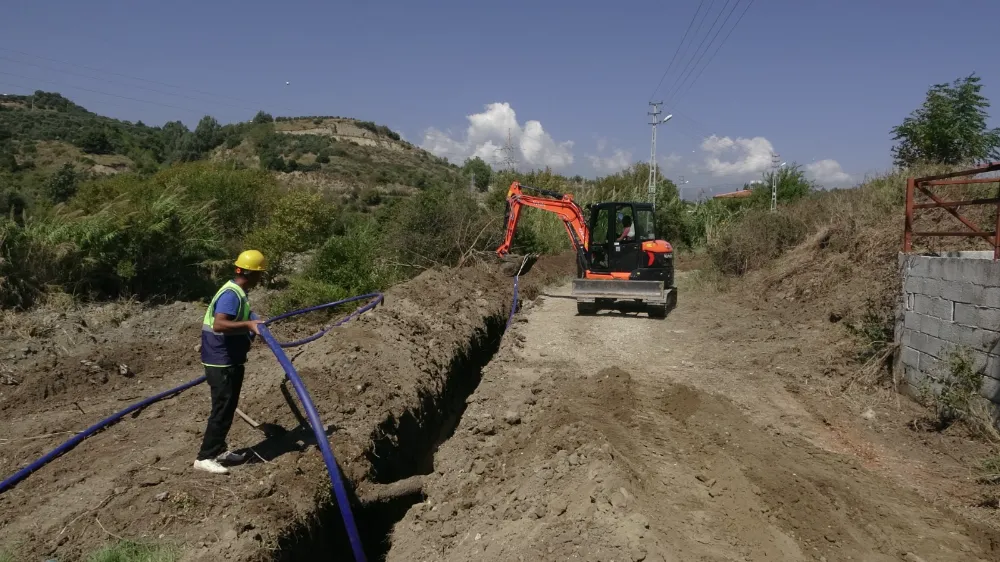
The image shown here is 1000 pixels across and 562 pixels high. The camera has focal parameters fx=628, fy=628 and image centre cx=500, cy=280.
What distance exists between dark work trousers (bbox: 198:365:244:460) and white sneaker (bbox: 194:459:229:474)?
4 centimetres

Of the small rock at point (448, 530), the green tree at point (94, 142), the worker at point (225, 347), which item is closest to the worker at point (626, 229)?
the small rock at point (448, 530)

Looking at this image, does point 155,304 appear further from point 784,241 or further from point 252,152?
point 252,152

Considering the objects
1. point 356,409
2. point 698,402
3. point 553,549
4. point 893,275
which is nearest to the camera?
point 553,549

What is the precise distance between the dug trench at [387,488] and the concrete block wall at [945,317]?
5.87 m

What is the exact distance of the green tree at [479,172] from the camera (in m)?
53.2

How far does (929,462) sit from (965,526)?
1332 millimetres

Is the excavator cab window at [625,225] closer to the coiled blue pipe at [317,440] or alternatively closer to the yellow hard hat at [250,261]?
the coiled blue pipe at [317,440]

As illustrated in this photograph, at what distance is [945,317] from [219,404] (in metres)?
7.57

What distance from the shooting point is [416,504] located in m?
6.02

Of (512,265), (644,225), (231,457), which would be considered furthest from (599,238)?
(231,457)

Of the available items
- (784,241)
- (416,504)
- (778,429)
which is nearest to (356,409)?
(416,504)

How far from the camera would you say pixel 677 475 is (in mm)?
5664

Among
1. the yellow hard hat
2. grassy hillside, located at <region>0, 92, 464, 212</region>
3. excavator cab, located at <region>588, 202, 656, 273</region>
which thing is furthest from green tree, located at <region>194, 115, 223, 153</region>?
the yellow hard hat

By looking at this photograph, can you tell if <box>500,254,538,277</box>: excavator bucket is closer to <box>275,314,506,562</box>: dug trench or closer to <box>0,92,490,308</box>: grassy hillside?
<box>0,92,490,308</box>: grassy hillside
